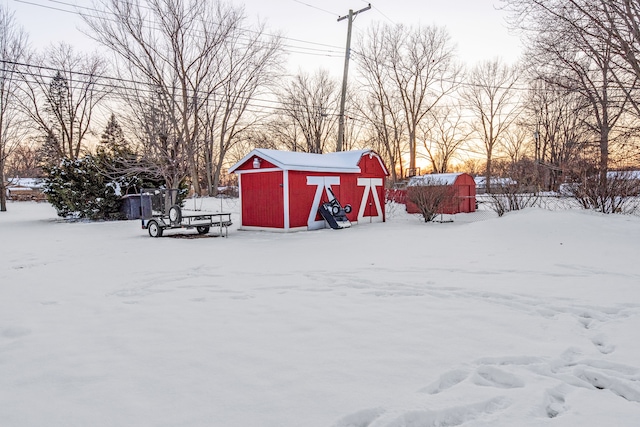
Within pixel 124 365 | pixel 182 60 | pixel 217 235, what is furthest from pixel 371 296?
pixel 182 60

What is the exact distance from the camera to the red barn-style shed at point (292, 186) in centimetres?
1270

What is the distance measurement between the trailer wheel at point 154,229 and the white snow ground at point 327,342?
15.5ft

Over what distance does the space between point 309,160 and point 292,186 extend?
1347mm

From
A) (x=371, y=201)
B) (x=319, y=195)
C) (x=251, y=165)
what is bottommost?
(x=371, y=201)

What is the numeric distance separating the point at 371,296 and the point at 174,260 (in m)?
4.35

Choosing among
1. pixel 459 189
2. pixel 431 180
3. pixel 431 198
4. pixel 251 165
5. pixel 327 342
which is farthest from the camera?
pixel 459 189

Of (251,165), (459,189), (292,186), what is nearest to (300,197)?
(292,186)

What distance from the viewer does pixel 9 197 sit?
40375 millimetres

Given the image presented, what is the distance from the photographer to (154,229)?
1212 cm

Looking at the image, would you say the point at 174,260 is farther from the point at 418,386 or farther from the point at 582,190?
the point at 582,190

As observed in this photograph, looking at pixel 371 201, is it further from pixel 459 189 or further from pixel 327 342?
pixel 327 342

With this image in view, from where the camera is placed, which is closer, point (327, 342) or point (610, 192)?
point (327, 342)

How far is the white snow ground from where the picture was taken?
90.5 inches

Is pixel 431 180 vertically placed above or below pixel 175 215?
above
